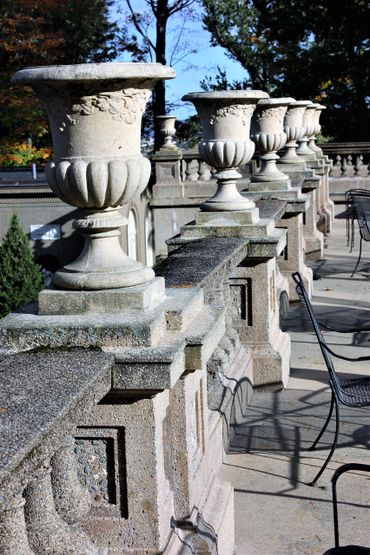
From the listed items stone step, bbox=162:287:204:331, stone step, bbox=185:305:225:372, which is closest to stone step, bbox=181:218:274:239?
stone step, bbox=162:287:204:331

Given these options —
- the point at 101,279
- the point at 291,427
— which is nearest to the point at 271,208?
the point at 291,427

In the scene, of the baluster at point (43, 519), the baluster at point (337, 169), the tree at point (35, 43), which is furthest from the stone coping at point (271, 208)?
the tree at point (35, 43)

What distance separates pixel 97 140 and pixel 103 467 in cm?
130

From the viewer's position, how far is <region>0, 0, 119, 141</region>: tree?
92.9 ft

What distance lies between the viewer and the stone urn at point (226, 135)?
22.2ft

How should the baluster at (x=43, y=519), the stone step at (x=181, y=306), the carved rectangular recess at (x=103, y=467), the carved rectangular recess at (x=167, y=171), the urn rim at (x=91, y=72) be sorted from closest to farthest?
the baluster at (x=43, y=519), the urn rim at (x=91, y=72), the carved rectangular recess at (x=103, y=467), the stone step at (x=181, y=306), the carved rectangular recess at (x=167, y=171)

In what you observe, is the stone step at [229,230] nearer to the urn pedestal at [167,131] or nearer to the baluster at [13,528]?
the baluster at [13,528]

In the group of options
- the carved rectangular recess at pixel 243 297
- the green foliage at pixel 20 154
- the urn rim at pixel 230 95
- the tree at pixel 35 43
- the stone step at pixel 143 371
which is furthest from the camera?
the green foliage at pixel 20 154

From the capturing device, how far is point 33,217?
27.1 metres

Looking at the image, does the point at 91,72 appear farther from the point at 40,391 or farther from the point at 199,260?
the point at 199,260

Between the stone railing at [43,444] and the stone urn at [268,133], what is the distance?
250 inches

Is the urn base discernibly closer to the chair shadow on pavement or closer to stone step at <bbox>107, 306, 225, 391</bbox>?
stone step at <bbox>107, 306, 225, 391</bbox>

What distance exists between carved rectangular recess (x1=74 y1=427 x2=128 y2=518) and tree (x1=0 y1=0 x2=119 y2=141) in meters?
25.4

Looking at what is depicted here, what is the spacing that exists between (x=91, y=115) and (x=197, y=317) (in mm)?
1013
